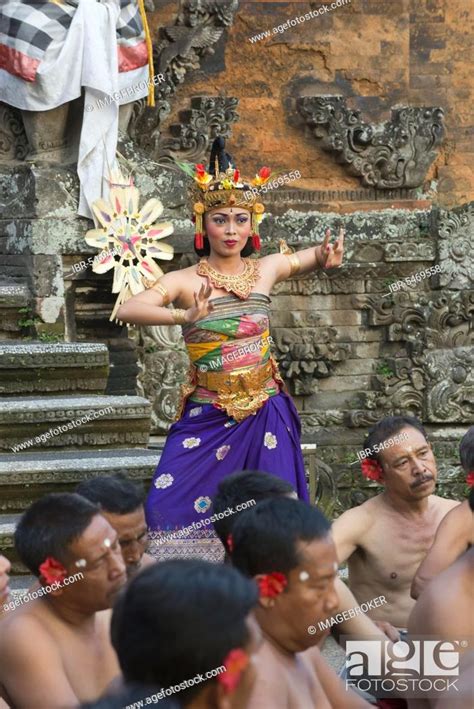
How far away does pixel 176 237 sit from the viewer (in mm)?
8125

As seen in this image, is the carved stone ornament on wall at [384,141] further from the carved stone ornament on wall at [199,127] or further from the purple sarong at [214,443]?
the purple sarong at [214,443]

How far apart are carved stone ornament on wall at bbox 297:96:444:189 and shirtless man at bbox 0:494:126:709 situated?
739 centimetres

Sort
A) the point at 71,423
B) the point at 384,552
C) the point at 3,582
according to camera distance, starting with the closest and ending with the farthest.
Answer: the point at 3,582 < the point at 384,552 < the point at 71,423

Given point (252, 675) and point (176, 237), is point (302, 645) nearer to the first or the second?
point (252, 675)

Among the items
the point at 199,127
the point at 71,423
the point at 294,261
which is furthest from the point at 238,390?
the point at 199,127

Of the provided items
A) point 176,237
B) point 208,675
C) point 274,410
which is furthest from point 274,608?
point 176,237

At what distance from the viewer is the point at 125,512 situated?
4270 mm

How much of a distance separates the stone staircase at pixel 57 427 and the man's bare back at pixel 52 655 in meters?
1.92

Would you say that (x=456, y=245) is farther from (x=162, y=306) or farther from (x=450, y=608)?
(x=450, y=608)

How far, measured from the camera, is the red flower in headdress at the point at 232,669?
248 centimetres

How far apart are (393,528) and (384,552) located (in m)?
0.09

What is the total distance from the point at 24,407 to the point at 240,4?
5033 mm

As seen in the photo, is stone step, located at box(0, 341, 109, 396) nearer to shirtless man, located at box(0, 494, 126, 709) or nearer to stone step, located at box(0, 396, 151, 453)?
stone step, located at box(0, 396, 151, 453)

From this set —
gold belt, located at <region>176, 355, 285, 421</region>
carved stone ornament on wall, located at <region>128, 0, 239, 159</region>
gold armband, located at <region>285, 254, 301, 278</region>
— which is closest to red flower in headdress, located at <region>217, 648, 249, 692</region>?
gold belt, located at <region>176, 355, 285, 421</region>
